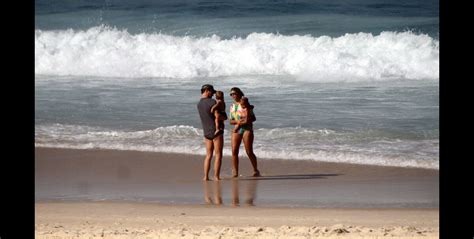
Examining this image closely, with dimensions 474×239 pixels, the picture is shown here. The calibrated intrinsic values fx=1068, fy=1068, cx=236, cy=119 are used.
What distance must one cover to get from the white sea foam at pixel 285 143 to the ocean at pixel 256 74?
0.03 metres

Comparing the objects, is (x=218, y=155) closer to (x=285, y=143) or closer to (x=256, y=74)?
(x=285, y=143)

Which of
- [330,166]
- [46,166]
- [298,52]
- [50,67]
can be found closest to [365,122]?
[330,166]

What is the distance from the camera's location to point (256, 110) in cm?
1998

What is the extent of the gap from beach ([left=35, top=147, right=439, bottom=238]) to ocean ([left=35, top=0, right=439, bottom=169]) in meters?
0.85

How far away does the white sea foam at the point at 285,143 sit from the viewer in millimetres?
14914

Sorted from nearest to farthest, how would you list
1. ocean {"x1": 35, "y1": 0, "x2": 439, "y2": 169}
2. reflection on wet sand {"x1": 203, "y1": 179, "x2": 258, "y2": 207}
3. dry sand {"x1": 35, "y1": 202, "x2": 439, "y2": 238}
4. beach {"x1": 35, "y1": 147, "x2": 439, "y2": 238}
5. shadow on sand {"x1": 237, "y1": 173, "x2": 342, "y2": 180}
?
dry sand {"x1": 35, "y1": 202, "x2": 439, "y2": 238}, beach {"x1": 35, "y1": 147, "x2": 439, "y2": 238}, reflection on wet sand {"x1": 203, "y1": 179, "x2": 258, "y2": 207}, shadow on sand {"x1": 237, "y1": 173, "x2": 342, "y2": 180}, ocean {"x1": 35, "y1": 0, "x2": 439, "y2": 169}

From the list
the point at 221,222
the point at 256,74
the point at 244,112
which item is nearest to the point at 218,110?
the point at 244,112

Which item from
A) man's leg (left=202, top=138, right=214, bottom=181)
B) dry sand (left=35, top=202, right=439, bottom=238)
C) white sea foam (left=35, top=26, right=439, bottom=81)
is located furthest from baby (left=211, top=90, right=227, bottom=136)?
white sea foam (left=35, top=26, right=439, bottom=81)

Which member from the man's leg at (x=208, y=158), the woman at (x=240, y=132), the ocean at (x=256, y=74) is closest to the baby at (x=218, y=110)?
the man's leg at (x=208, y=158)

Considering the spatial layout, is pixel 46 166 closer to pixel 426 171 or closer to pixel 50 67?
pixel 426 171

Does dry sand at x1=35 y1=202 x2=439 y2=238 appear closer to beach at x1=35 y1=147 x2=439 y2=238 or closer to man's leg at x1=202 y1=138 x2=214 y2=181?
beach at x1=35 y1=147 x2=439 y2=238

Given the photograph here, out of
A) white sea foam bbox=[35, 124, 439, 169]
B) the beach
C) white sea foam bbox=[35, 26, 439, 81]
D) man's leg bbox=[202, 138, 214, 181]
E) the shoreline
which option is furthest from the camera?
white sea foam bbox=[35, 26, 439, 81]

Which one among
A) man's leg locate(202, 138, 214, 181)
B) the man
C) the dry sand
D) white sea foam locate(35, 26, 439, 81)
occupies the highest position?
white sea foam locate(35, 26, 439, 81)

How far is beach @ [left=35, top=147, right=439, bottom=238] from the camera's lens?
32.7 ft
